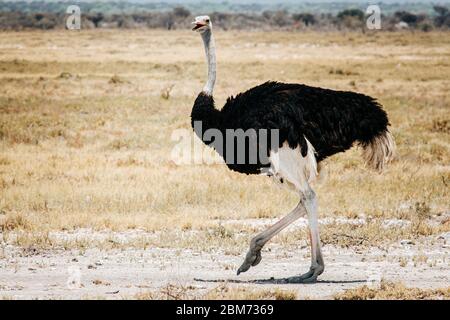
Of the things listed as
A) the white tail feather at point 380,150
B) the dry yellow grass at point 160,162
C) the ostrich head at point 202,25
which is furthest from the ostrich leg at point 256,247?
the ostrich head at point 202,25

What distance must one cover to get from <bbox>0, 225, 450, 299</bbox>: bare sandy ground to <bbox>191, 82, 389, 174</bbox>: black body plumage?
40.2 inches

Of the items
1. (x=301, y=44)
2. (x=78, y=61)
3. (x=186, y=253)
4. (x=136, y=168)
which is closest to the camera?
(x=186, y=253)

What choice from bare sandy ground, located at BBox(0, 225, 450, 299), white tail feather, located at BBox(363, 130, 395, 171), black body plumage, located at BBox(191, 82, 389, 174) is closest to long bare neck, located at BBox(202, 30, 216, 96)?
black body plumage, located at BBox(191, 82, 389, 174)

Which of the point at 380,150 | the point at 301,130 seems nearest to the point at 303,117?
the point at 301,130

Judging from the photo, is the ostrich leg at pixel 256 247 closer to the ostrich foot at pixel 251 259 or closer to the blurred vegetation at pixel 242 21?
the ostrich foot at pixel 251 259

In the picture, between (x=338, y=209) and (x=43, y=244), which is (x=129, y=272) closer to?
(x=43, y=244)

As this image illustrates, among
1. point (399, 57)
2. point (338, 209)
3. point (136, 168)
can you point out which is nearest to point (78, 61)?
point (399, 57)

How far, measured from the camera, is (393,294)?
282 inches

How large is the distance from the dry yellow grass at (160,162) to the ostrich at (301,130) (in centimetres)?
161

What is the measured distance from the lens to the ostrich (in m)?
7.77

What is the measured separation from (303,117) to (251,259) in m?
1.26

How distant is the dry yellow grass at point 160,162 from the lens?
10883mm
